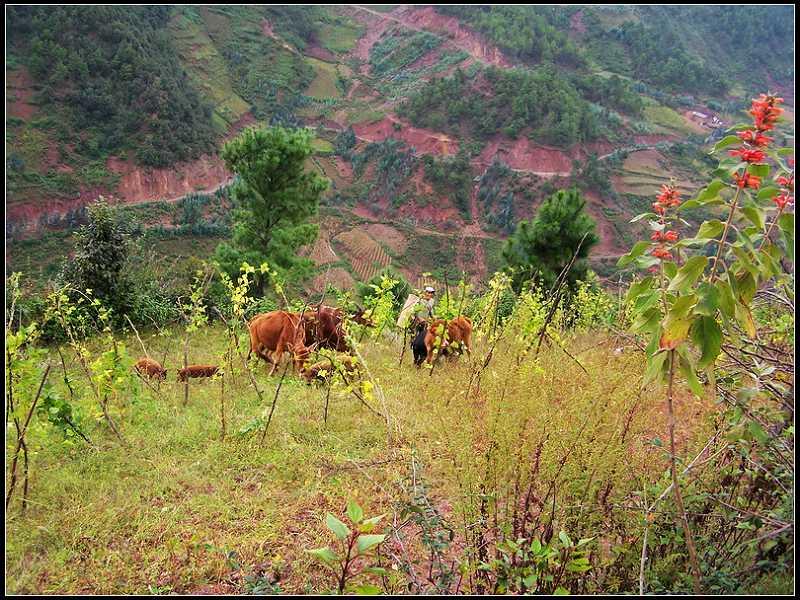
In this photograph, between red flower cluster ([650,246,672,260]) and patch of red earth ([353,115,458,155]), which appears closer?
red flower cluster ([650,246,672,260])

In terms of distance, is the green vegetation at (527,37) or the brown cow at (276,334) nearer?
the brown cow at (276,334)

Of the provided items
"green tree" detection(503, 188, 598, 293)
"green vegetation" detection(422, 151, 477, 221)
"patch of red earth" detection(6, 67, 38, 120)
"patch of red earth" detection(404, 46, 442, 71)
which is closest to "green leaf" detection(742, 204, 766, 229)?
"green tree" detection(503, 188, 598, 293)

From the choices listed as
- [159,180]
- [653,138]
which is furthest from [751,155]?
[653,138]

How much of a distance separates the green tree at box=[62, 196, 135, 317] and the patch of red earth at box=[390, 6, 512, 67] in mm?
66906

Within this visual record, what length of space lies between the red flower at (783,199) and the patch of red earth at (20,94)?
5007cm

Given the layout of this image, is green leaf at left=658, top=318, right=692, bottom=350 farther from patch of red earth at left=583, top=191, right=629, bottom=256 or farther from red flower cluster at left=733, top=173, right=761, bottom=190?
patch of red earth at left=583, top=191, right=629, bottom=256

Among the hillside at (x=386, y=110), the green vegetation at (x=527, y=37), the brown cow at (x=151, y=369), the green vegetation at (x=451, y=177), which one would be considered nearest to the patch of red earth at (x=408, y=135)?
the hillside at (x=386, y=110)

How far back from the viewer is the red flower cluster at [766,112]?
1.85 m

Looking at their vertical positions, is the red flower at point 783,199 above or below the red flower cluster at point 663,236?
above

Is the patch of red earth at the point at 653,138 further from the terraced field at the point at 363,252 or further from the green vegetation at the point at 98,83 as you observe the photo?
the green vegetation at the point at 98,83

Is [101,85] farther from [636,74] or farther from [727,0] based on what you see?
[727,0]

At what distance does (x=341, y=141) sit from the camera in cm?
6381

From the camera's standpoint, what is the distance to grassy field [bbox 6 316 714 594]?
9.41 ft

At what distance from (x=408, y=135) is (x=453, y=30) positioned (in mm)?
30394
